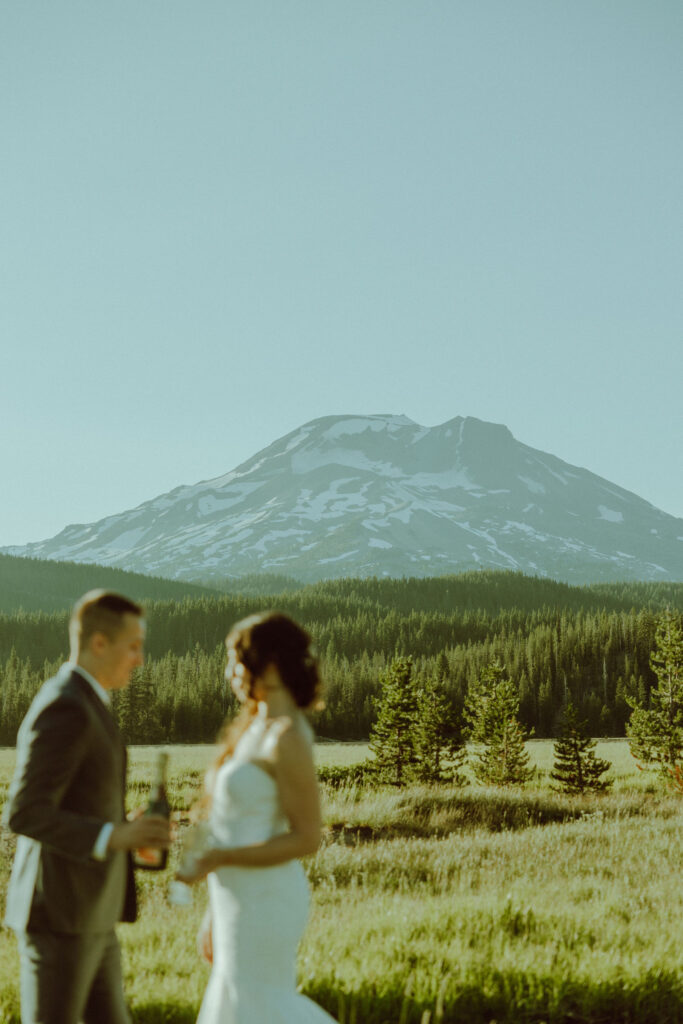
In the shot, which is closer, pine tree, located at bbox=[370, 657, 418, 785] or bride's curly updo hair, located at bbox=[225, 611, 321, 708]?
bride's curly updo hair, located at bbox=[225, 611, 321, 708]

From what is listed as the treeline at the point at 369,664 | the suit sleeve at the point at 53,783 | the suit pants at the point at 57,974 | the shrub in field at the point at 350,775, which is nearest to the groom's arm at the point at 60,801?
the suit sleeve at the point at 53,783

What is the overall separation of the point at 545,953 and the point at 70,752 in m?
4.56

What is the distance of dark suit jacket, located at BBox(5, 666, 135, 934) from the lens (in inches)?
145

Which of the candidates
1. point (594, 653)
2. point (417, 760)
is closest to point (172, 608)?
point (594, 653)

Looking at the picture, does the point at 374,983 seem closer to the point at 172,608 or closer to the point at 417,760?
the point at 417,760

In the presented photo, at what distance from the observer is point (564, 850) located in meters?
12.2

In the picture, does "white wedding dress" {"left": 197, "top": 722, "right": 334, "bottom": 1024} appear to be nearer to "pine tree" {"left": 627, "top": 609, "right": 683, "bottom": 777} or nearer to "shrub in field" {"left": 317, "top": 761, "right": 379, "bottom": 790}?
"shrub in field" {"left": 317, "top": 761, "right": 379, "bottom": 790}

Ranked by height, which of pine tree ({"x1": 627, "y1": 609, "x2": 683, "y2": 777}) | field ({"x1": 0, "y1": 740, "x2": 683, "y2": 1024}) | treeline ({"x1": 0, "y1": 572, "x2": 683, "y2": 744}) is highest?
field ({"x1": 0, "y1": 740, "x2": 683, "y2": 1024})

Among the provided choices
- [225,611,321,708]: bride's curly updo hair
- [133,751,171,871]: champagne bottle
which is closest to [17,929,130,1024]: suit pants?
[133,751,171,871]: champagne bottle

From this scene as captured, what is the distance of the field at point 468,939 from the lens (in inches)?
233

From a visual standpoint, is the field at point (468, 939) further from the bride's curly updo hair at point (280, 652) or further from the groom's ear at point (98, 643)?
the groom's ear at point (98, 643)

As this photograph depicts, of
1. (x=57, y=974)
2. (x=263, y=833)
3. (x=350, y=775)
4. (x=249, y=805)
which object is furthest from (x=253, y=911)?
(x=350, y=775)

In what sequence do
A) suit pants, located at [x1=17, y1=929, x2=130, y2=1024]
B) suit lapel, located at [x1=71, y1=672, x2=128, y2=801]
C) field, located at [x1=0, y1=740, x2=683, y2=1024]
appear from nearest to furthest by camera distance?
suit pants, located at [x1=17, y1=929, x2=130, y2=1024] < suit lapel, located at [x1=71, y1=672, x2=128, y2=801] < field, located at [x1=0, y1=740, x2=683, y2=1024]

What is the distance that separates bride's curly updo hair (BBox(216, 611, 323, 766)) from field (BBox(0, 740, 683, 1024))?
7.77 ft
